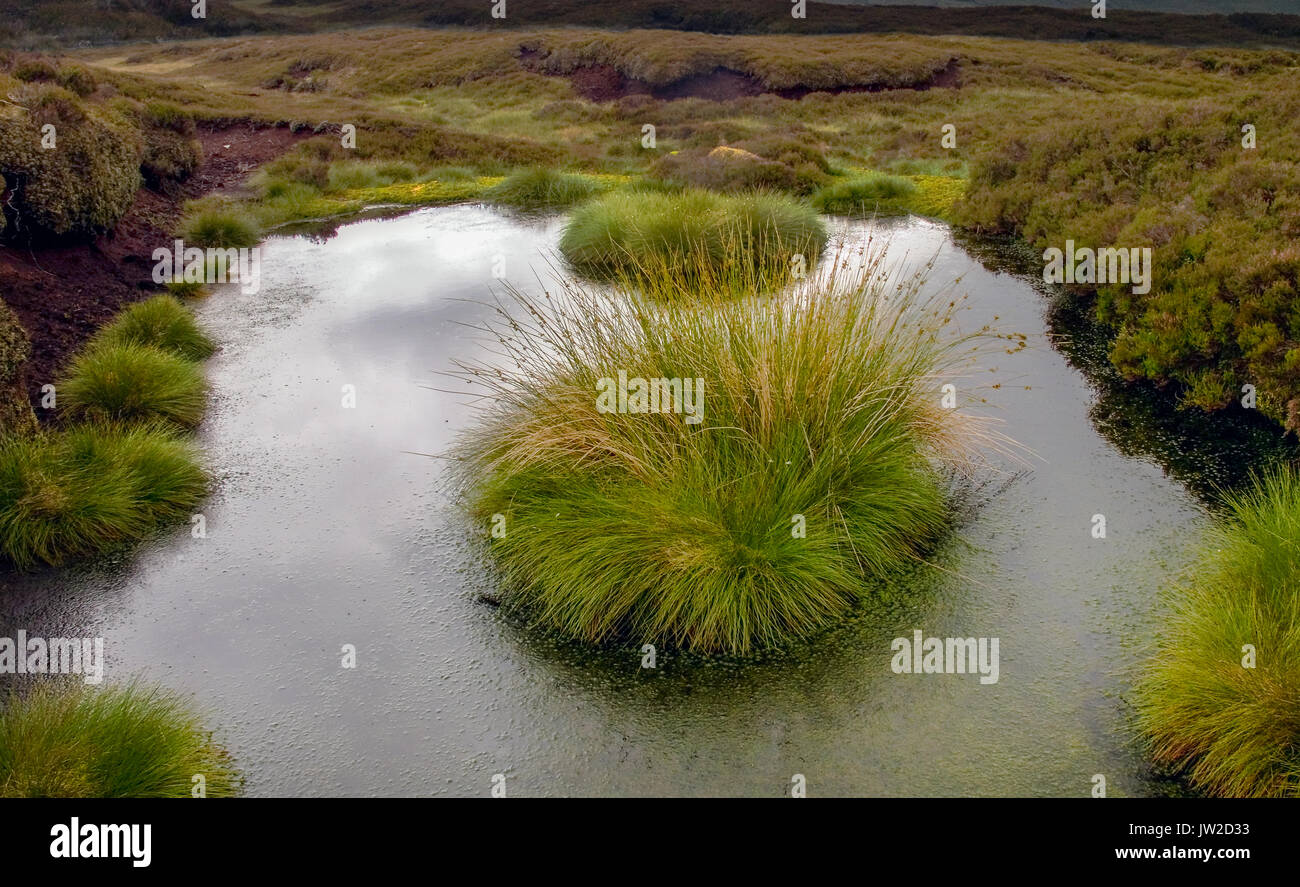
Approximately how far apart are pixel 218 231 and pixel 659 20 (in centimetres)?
4335

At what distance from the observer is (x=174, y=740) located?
375 cm

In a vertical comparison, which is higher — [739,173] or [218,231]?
[739,173]

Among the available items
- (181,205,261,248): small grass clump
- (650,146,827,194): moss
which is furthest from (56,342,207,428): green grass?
(650,146,827,194): moss

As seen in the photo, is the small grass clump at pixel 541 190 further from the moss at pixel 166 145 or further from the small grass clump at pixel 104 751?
the small grass clump at pixel 104 751

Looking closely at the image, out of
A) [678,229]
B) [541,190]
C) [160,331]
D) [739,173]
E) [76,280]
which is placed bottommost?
[160,331]

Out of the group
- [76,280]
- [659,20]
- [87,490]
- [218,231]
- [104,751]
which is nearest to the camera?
[104,751]

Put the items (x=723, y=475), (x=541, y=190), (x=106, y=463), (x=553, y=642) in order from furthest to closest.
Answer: (x=541, y=190), (x=106, y=463), (x=723, y=475), (x=553, y=642)

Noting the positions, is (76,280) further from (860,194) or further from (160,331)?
(860,194)

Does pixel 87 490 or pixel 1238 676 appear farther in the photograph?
pixel 87 490

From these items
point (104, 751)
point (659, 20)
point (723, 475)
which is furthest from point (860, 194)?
point (659, 20)

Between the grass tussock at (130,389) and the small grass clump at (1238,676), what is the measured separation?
21.6 ft

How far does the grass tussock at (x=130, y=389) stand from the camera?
7.15 m

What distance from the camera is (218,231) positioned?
12477 mm

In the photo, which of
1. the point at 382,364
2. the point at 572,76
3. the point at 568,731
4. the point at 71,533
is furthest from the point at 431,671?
the point at 572,76
